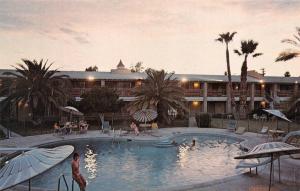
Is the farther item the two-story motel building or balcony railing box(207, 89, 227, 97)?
balcony railing box(207, 89, 227, 97)

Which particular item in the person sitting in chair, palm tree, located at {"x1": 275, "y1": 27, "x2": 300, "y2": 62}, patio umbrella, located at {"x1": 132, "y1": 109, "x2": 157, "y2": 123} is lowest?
the person sitting in chair

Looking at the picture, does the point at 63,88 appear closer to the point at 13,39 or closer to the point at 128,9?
the point at 13,39

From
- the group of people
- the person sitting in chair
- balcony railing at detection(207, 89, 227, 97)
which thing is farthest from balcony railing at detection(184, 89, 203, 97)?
the group of people

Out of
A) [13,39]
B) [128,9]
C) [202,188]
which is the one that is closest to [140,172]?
[202,188]

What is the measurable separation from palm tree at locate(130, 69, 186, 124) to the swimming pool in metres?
7.67

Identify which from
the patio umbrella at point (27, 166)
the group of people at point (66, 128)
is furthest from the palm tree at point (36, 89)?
the patio umbrella at point (27, 166)

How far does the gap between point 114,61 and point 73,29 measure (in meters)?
37.6

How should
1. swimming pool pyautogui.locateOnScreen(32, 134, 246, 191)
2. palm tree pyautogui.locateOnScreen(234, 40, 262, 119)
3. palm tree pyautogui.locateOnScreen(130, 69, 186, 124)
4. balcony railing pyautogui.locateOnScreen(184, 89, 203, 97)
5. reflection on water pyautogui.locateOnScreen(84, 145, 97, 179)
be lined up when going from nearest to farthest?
swimming pool pyautogui.locateOnScreen(32, 134, 246, 191) → reflection on water pyautogui.locateOnScreen(84, 145, 97, 179) → palm tree pyautogui.locateOnScreen(130, 69, 186, 124) → palm tree pyautogui.locateOnScreen(234, 40, 262, 119) → balcony railing pyautogui.locateOnScreen(184, 89, 203, 97)

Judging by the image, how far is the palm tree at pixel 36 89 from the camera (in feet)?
95.1

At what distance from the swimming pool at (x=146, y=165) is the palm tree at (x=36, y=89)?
724 centimetres

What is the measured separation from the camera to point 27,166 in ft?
24.0

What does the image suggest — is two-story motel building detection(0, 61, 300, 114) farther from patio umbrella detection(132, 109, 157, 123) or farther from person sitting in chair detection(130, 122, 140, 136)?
person sitting in chair detection(130, 122, 140, 136)

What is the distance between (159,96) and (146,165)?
615 inches

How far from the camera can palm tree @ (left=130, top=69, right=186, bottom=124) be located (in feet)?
107
